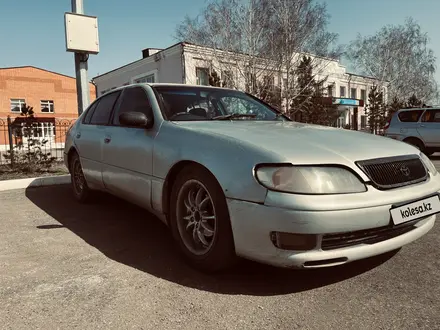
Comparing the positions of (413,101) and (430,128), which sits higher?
(413,101)

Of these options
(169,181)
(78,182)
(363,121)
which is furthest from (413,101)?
(169,181)

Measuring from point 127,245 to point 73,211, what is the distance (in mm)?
1572

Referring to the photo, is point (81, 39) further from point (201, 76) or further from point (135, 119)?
point (201, 76)

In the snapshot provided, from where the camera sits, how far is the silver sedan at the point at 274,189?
6.73 ft

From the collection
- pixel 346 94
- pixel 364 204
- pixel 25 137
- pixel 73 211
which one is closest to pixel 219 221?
pixel 364 204

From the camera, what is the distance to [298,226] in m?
2.00

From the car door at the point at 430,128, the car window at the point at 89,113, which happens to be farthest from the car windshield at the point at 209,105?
the car door at the point at 430,128

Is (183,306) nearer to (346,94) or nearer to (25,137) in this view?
(25,137)

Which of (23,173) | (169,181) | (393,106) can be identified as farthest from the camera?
(393,106)

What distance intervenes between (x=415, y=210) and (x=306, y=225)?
832 millimetres

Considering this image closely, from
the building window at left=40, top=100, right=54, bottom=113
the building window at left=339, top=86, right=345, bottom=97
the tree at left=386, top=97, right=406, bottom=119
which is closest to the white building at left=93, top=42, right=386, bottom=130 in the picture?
the building window at left=339, top=86, right=345, bottom=97

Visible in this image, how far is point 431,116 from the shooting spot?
10.8 m

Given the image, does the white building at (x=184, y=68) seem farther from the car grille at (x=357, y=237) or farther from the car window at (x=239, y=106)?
the car grille at (x=357, y=237)

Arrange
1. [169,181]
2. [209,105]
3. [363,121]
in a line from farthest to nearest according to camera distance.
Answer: [363,121], [209,105], [169,181]
